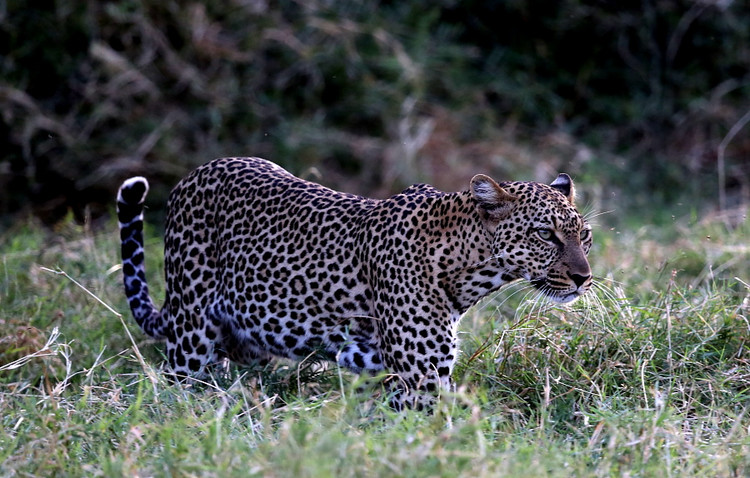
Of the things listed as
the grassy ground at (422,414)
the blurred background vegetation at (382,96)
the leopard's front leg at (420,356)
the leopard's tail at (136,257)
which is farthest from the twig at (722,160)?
the leopard's tail at (136,257)

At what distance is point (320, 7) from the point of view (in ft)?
38.1

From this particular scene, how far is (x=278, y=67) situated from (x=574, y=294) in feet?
21.8

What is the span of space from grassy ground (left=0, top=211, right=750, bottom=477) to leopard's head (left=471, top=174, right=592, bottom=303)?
1.84 ft

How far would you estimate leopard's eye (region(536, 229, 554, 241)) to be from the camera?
5312mm

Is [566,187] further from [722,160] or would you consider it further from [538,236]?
[722,160]

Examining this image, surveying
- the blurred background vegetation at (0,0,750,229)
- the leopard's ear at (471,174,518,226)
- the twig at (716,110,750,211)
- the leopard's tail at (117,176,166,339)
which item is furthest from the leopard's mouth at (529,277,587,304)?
the blurred background vegetation at (0,0,750,229)

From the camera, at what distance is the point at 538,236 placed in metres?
5.32

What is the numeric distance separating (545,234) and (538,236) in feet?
0.12

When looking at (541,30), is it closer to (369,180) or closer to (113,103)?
(369,180)

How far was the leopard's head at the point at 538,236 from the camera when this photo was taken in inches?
209

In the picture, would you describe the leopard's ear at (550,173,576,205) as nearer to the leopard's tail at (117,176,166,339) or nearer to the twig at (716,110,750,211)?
the leopard's tail at (117,176,166,339)

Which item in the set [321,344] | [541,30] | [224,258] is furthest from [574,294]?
[541,30]

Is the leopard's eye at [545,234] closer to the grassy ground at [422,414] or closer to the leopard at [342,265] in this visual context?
the leopard at [342,265]

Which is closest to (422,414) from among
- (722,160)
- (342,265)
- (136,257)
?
(342,265)
